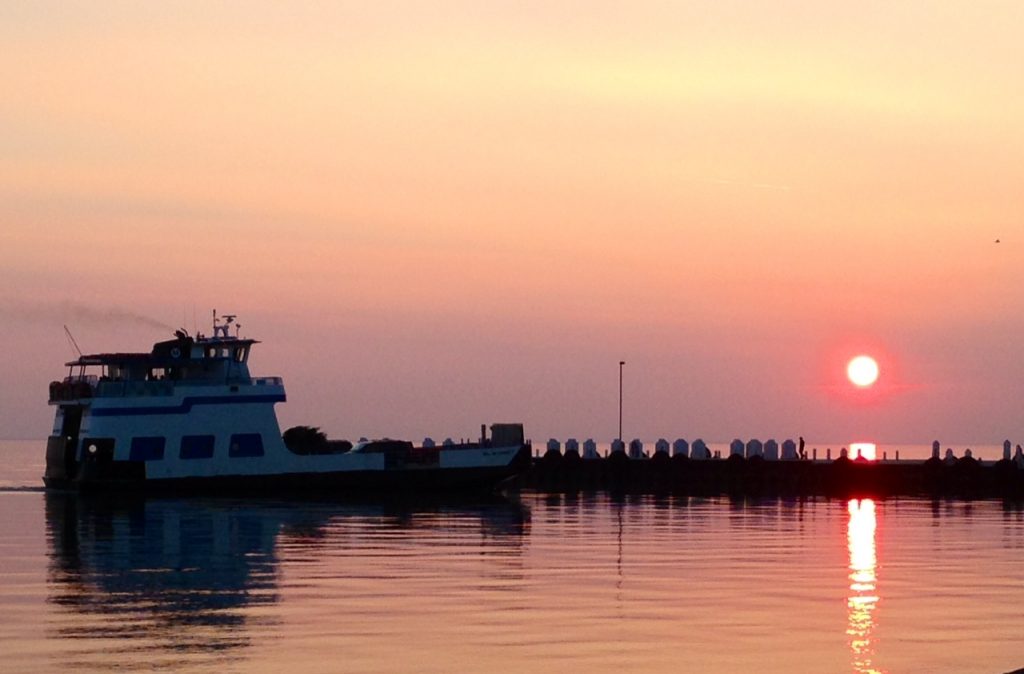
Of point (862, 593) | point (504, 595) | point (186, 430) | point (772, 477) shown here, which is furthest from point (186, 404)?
point (862, 593)

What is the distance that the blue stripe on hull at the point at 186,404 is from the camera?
238 ft

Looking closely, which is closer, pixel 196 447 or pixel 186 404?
pixel 186 404

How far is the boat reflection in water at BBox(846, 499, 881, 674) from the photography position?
86.9ft

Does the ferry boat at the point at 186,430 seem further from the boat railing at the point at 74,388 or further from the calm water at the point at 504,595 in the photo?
the calm water at the point at 504,595

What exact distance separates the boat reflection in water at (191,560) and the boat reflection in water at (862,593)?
893cm

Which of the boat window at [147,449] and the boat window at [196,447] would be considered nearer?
the boat window at [147,449]

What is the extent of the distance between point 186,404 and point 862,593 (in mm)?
43055

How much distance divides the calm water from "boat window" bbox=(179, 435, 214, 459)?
13.5 meters

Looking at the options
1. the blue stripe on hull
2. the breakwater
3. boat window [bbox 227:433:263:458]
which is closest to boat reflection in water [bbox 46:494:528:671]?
boat window [bbox 227:433:263:458]

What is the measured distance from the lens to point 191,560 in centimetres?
4134

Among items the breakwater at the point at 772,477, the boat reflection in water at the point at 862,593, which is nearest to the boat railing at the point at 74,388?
the breakwater at the point at 772,477

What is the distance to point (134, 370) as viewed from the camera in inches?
2874

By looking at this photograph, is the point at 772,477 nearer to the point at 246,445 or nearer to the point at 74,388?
the point at 246,445

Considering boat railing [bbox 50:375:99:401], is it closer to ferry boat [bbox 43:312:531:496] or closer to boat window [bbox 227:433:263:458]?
ferry boat [bbox 43:312:531:496]
